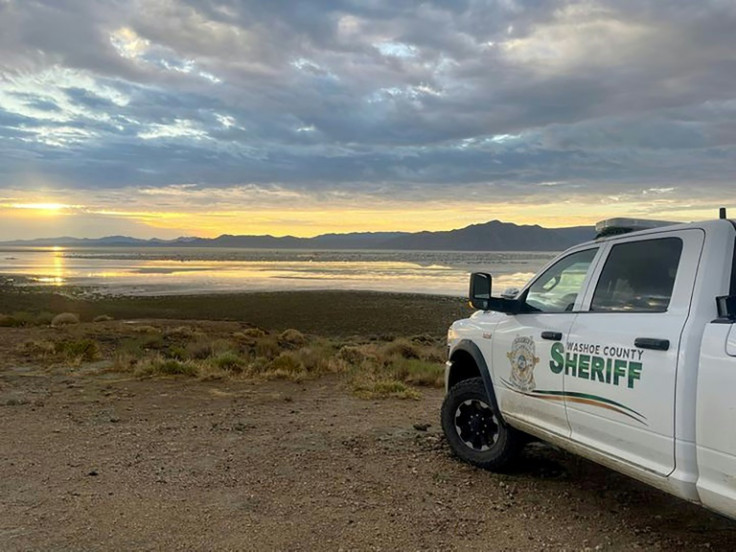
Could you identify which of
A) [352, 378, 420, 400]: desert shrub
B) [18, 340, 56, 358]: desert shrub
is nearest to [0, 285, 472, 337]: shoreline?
[18, 340, 56, 358]: desert shrub

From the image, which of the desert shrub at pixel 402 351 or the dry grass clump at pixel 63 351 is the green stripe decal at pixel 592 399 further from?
the desert shrub at pixel 402 351

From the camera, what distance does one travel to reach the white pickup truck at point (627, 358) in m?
3.20

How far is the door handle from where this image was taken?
3.46m

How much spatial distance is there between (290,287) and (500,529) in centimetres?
4083

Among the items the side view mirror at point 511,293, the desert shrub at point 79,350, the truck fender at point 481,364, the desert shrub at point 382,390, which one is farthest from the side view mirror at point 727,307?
the desert shrub at point 79,350

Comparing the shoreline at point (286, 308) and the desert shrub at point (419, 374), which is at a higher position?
the desert shrub at point (419, 374)

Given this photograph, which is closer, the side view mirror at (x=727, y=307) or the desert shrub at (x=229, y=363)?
the side view mirror at (x=727, y=307)

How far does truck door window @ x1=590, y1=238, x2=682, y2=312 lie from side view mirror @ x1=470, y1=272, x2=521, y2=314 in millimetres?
840

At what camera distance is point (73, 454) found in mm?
6191

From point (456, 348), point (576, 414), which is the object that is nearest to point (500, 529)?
point (576, 414)

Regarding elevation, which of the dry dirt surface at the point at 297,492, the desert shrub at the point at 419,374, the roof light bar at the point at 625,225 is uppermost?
the roof light bar at the point at 625,225

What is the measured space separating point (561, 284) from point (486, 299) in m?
0.59

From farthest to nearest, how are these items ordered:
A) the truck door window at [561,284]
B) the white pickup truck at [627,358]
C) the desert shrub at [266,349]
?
the desert shrub at [266,349] → the truck door window at [561,284] → the white pickup truck at [627,358]

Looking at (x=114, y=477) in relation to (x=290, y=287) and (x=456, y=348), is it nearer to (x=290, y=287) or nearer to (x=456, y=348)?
(x=456, y=348)
